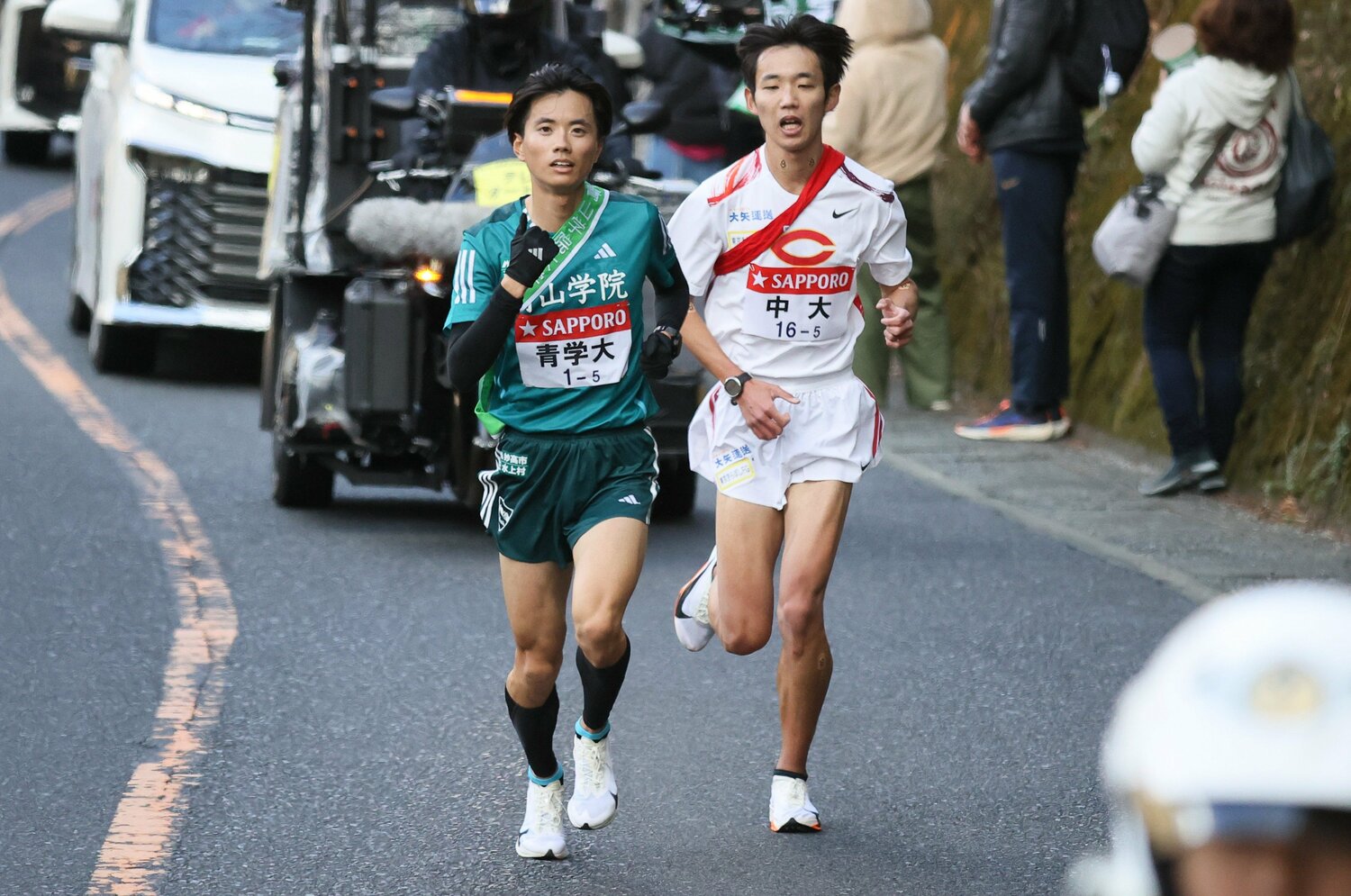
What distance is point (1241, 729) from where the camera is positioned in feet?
4.97

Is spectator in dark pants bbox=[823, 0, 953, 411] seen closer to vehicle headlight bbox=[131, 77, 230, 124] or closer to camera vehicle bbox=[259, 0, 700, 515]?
camera vehicle bbox=[259, 0, 700, 515]

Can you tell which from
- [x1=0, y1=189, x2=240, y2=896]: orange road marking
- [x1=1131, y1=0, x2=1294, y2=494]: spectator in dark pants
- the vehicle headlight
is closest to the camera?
[x1=0, y1=189, x2=240, y2=896]: orange road marking

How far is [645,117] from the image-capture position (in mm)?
9133

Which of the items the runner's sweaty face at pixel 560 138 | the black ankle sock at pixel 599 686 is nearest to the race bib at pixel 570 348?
the runner's sweaty face at pixel 560 138

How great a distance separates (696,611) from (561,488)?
2.54ft

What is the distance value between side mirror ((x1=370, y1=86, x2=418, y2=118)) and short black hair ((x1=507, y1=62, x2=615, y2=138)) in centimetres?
445

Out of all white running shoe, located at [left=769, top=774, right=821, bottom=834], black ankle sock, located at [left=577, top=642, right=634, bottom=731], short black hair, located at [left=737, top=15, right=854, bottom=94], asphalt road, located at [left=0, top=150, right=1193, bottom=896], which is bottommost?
asphalt road, located at [left=0, top=150, right=1193, bottom=896]

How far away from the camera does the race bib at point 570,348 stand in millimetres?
4859

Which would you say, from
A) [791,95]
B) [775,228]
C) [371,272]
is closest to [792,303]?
[775,228]

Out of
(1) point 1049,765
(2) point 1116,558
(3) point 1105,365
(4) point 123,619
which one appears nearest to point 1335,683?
(1) point 1049,765

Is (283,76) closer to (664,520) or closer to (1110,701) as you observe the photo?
(664,520)

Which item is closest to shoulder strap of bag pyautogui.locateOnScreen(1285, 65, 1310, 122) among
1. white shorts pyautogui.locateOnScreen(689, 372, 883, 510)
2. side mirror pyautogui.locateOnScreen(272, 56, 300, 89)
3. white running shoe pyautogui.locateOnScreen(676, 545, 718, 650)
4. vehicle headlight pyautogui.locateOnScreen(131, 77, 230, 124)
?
side mirror pyautogui.locateOnScreen(272, 56, 300, 89)

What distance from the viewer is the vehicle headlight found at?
1287 cm

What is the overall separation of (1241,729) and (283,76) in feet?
30.9
